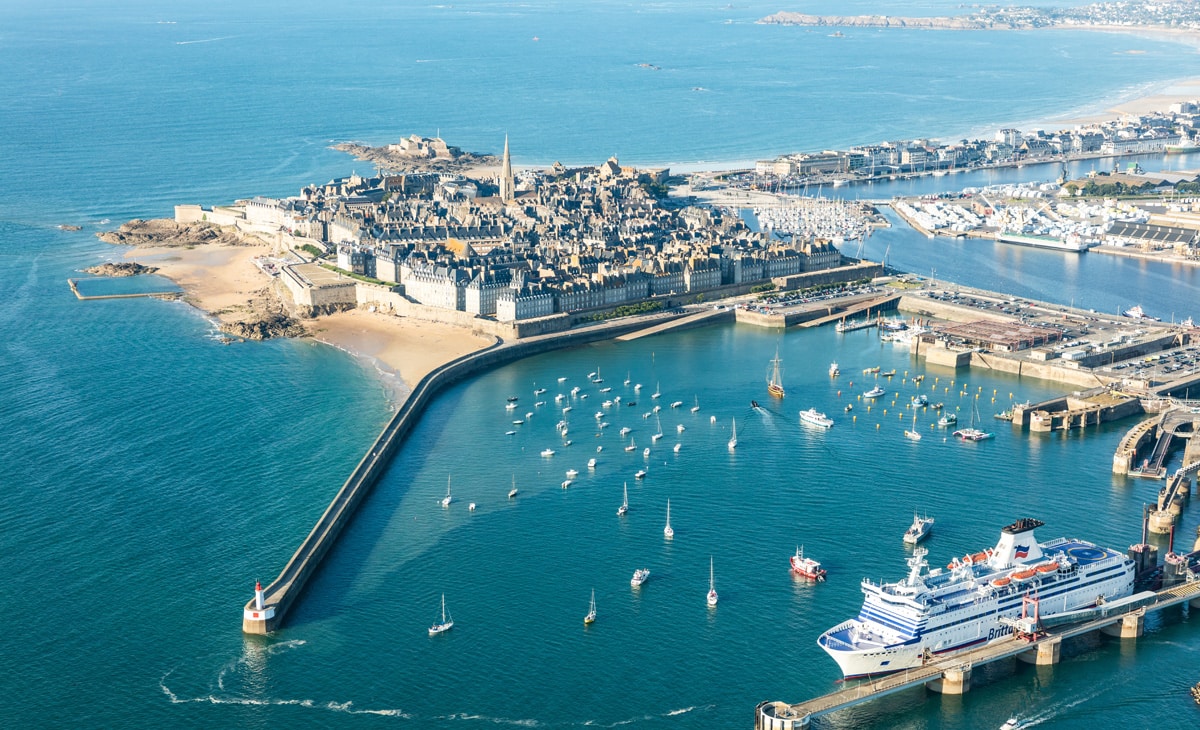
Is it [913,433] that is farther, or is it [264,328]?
[264,328]

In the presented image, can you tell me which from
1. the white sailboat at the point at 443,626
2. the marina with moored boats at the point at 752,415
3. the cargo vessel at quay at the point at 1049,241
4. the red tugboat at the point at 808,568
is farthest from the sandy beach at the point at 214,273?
the cargo vessel at quay at the point at 1049,241

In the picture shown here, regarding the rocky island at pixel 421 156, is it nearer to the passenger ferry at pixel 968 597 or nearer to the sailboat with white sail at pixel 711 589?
the sailboat with white sail at pixel 711 589

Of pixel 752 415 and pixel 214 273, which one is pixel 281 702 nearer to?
pixel 752 415

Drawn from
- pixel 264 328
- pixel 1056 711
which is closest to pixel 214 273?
pixel 264 328

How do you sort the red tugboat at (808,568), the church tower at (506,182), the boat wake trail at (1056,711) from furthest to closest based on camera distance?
the church tower at (506,182) → the red tugboat at (808,568) → the boat wake trail at (1056,711)

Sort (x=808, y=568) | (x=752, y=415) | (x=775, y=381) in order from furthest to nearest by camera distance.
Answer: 1. (x=775, y=381)
2. (x=752, y=415)
3. (x=808, y=568)

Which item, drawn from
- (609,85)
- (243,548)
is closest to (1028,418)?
(243,548)
